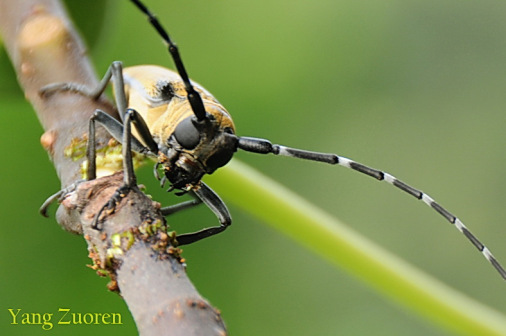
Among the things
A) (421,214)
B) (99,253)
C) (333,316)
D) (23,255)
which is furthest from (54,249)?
(421,214)

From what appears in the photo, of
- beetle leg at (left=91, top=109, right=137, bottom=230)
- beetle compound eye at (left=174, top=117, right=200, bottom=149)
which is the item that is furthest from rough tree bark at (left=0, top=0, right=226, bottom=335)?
beetle compound eye at (left=174, top=117, right=200, bottom=149)

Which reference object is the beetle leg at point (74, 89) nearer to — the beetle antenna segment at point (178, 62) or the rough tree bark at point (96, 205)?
the rough tree bark at point (96, 205)

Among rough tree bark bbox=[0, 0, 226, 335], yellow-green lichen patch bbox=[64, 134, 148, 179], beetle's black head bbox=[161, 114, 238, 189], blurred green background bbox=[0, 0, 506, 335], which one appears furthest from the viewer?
blurred green background bbox=[0, 0, 506, 335]

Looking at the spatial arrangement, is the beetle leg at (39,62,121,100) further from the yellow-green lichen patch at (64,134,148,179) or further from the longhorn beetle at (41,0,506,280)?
the yellow-green lichen patch at (64,134,148,179)

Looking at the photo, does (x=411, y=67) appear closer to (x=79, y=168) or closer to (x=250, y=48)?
(x=250, y=48)

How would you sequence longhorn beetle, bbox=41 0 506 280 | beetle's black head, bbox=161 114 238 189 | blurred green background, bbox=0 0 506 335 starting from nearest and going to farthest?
longhorn beetle, bbox=41 0 506 280
beetle's black head, bbox=161 114 238 189
blurred green background, bbox=0 0 506 335

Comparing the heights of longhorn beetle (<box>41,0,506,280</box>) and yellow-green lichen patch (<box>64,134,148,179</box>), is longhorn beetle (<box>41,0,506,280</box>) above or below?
above

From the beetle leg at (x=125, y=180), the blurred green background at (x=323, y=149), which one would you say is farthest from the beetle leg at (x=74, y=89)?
the blurred green background at (x=323, y=149)
